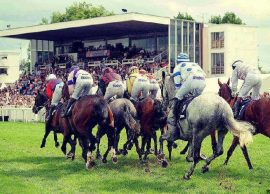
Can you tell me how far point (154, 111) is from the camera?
1348cm

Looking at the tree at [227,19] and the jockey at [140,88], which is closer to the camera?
the jockey at [140,88]

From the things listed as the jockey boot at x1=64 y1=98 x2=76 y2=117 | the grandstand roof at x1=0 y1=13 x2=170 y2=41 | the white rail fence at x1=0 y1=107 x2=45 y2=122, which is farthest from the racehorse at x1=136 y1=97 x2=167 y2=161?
the grandstand roof at x1=0 y1=13 x2=170 y2=41

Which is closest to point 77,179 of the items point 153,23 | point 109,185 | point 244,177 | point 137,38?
point 109,185

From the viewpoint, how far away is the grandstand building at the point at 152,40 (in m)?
45.4

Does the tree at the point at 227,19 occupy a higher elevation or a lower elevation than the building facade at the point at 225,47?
higher

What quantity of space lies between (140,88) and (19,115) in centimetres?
2657

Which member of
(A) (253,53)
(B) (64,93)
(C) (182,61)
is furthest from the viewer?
(A) (253,53)

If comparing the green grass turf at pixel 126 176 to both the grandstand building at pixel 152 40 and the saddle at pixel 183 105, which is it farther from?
the grandstand building at pixel 152 40

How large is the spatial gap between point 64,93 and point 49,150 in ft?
13.0

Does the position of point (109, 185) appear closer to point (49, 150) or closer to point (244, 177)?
point (244, 177)

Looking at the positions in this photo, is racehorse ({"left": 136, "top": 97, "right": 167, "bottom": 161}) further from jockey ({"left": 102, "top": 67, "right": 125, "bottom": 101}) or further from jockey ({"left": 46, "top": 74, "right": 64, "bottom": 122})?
jockey ({"left": 46, "top": 74, "right": 64, "bottom": 122})

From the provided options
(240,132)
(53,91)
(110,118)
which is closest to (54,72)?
(53,91)

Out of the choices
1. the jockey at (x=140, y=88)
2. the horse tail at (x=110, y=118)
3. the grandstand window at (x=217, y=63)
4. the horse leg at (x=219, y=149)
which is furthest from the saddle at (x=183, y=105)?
the grandstand window at (x=217, y=63)

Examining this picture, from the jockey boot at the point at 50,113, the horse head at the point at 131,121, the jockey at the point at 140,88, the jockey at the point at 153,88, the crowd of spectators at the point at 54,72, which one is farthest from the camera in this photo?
the crowd of spectators at the point at 54,72
